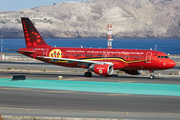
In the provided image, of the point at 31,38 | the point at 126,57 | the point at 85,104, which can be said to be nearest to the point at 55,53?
the point at 31,38

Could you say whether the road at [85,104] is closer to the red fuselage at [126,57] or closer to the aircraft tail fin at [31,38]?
the red fuselage at [126,57]

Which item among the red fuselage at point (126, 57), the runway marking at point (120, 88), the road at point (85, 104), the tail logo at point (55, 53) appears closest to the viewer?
the road at point (85, 104)

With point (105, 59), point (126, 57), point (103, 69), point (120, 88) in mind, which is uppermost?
point (126, 57)

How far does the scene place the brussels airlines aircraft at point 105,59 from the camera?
46.2m

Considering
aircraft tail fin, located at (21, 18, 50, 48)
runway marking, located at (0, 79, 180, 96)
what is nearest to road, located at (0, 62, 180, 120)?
runway marking, located at (0, 79, 180, 96)

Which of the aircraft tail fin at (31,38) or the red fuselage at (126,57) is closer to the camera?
the red fuselage at (126,57)

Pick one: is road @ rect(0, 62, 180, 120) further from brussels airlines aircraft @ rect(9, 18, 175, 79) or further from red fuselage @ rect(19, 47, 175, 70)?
red fuselage @ rect(19, 47, 175, 70)

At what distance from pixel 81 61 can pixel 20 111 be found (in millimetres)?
24965

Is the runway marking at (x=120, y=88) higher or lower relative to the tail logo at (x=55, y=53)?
lower

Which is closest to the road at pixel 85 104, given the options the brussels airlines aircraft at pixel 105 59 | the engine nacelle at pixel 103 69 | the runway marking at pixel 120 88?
the runway marking at pixel 120 88

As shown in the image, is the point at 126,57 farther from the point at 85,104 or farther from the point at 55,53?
the point at 85,104

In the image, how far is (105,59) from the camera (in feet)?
159

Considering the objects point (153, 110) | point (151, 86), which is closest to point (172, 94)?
point (151, 86)

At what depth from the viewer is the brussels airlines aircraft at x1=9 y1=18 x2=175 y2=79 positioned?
152ft
